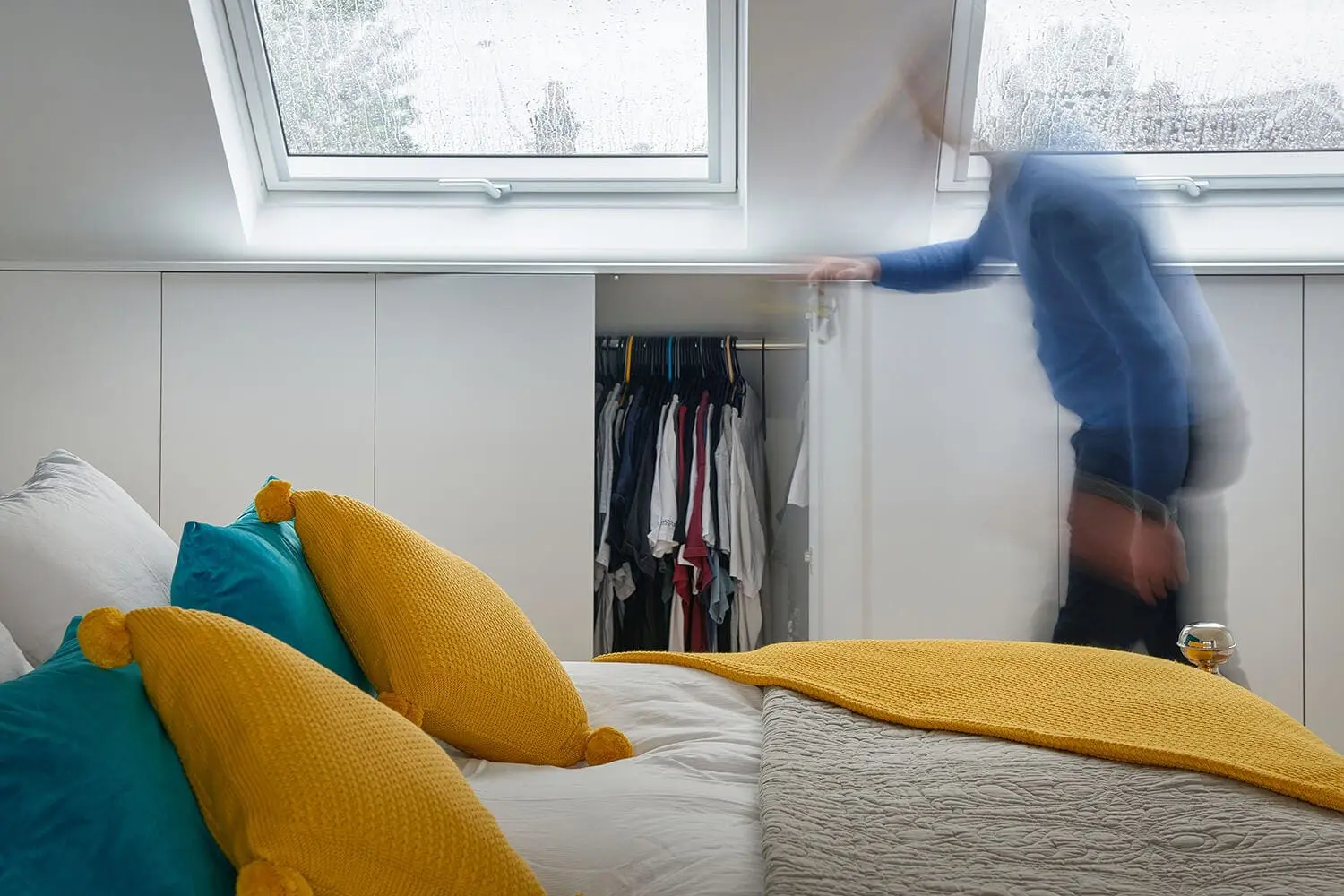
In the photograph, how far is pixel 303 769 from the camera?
81cm

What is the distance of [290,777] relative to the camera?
0.80 meters

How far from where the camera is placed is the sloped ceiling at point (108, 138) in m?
2.68

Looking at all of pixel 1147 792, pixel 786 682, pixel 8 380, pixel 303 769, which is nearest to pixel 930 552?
pixel 786 682

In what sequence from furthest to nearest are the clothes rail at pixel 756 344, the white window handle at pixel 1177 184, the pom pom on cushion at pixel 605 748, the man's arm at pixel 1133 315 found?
the clothes rail at pixel 756 344
the white window handle at pixel 1177 184
the man's arm at pixel 1133 315
the pom pom on cushion at pixel 605 748

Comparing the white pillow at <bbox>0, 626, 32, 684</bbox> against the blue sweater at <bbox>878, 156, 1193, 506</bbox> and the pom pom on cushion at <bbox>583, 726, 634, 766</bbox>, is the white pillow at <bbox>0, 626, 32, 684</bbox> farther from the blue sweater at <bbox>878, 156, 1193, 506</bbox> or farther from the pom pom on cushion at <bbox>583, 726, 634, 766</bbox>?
the blue sweater at <bbox>878, 156, 1193, 506</bbox>

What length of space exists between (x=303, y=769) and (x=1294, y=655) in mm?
2946

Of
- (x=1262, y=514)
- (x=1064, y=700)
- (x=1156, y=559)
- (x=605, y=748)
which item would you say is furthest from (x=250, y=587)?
(x=1262, y=514)

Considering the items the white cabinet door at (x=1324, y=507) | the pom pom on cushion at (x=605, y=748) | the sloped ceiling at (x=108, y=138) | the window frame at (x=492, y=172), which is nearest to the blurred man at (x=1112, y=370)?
the white cabinet door at (x=1324, y=507)

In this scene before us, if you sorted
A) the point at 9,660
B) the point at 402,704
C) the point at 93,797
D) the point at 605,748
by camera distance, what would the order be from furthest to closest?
1. the point at 605,748
2. the point at 402,704
3. the point at 9,660
4. the point at 93,797

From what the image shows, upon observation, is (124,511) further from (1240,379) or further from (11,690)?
(1240,379)

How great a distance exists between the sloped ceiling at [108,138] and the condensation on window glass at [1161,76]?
2.27 metres

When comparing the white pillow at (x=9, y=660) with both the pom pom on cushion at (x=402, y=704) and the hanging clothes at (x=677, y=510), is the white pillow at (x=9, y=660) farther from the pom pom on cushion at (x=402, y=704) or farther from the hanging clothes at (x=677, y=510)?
the hanging clothes at (x=677, y=510)

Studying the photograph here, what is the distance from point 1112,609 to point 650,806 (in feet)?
6.71

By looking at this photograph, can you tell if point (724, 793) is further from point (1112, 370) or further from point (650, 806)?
point (1112, 370)
